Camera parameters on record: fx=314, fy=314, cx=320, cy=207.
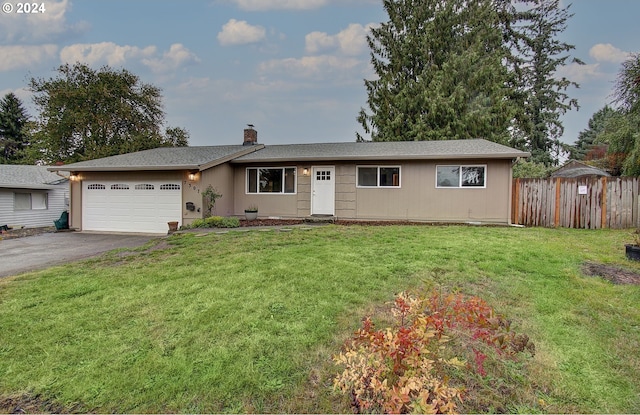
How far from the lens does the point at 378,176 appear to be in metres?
11.2

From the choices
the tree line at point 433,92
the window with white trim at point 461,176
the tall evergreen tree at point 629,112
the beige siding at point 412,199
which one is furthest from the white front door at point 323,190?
the tree line at point 433,92

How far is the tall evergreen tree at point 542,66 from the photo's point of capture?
25656 millimetres

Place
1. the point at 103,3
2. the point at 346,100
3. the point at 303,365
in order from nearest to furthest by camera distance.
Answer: the point at 303,365, the point at 103,3, the point at 346,100

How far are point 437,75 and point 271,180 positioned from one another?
43.7ft

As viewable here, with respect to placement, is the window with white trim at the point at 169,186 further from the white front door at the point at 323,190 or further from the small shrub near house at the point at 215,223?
the white front door at the point at 323,190

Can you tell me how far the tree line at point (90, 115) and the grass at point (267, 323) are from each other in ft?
69.8

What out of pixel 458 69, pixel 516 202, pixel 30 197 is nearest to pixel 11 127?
pixel 30 197

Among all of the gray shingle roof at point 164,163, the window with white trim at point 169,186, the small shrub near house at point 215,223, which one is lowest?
the small shrub near house at point 215,223

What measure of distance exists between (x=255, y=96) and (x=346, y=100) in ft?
20.7

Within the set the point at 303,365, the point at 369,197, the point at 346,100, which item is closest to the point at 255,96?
the point at 346,100

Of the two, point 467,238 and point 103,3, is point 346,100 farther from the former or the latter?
point 467,238

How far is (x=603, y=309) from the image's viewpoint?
3.42 meters

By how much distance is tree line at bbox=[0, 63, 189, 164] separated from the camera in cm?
2175

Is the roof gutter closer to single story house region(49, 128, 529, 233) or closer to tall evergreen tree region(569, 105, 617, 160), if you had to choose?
single story house region(49, 128, 529, 233)
